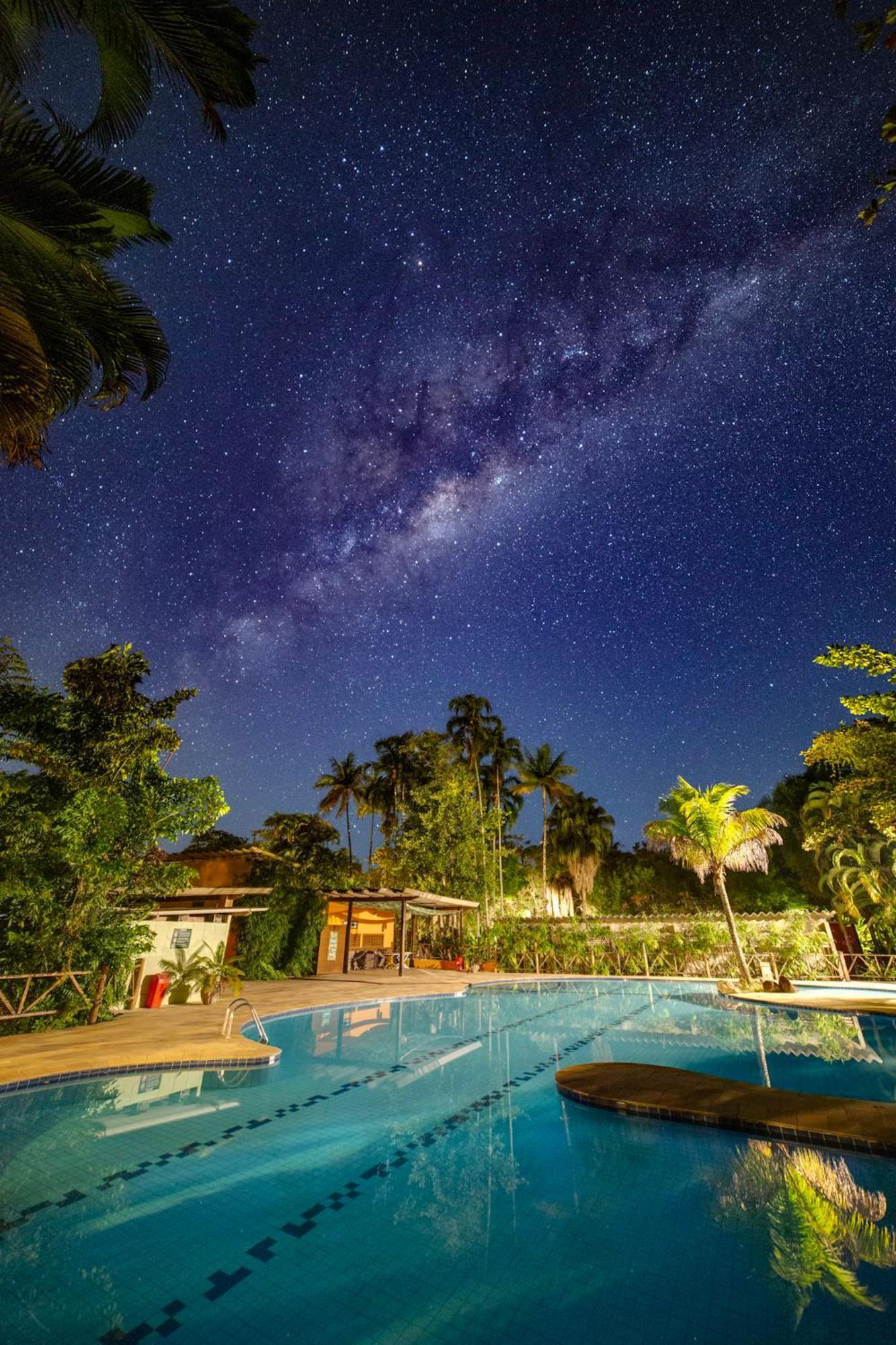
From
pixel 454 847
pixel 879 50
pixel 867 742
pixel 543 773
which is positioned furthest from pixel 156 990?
pixel 543 773

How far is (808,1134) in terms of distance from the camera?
591 cm

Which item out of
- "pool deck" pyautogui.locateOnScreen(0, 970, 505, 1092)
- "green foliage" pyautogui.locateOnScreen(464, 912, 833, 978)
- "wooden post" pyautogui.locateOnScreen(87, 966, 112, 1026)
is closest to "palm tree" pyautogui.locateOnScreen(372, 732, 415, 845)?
"green foliage" pyautogui.locateOnScreen(464, 912, 833, 978)

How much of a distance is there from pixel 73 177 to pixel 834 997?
862 inches

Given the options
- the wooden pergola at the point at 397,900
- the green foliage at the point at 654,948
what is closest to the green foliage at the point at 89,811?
the wooden pergola at the point at 397,900

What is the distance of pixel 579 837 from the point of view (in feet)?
132

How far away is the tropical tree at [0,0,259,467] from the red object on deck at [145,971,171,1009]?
38.6 ft

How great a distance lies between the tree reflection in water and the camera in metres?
3.78

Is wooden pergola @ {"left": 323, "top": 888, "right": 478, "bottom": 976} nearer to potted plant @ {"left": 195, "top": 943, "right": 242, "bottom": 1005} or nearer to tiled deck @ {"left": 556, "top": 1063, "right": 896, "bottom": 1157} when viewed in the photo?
potted plant @ {"left": 195, "top": 943, "right": 242, "bottom": 1005}

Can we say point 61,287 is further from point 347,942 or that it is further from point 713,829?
point 347,942

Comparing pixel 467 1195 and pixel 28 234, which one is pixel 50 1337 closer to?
pixel 467 1195

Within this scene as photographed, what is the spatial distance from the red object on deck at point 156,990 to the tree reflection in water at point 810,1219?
42.1 feet

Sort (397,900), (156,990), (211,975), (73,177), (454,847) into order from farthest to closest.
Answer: (454,847)
(397,900)
(211,975)
(156,990)
(73,177)

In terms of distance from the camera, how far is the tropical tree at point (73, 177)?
6.26m

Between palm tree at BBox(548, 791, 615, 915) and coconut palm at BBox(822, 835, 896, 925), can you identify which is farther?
palm tree at BBox(548, 791, 615, 915)
